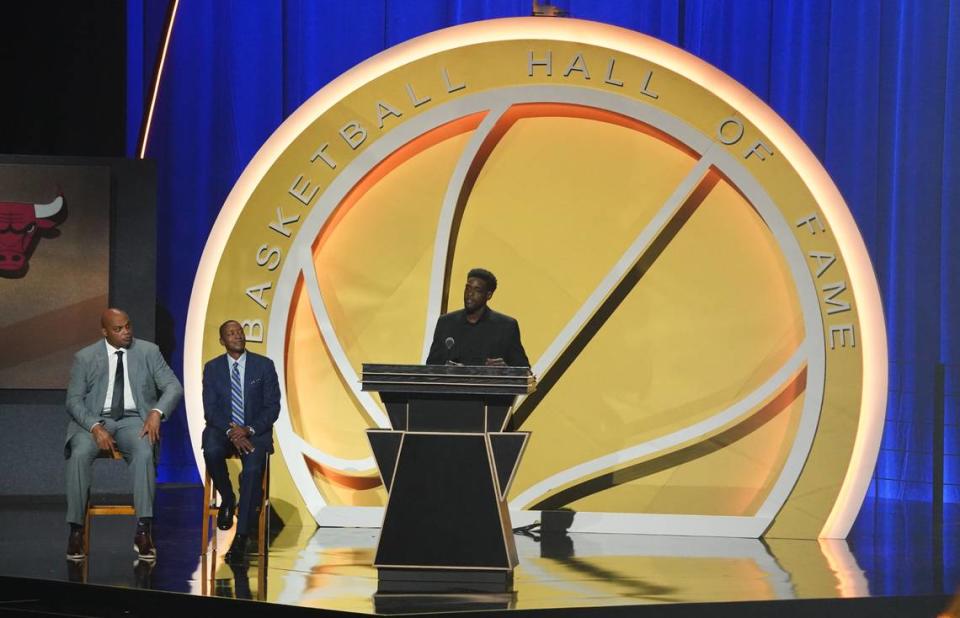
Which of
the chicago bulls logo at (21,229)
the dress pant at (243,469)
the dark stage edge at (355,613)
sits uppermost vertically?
the chicago bulls logo at (21,229)

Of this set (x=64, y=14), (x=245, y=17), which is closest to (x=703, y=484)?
(x=245, y=17)

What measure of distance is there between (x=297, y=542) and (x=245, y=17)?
13.8 feet

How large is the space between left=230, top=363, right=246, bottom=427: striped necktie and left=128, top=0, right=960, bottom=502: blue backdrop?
283 cm

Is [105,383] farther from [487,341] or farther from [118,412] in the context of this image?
[487,341]

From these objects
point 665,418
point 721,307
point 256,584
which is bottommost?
point 256,584

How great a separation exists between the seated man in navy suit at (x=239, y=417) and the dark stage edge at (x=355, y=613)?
108 centimetres

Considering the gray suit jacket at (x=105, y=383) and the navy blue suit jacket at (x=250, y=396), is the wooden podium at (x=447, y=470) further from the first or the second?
the gray suit jacket at (x=105, y=383)

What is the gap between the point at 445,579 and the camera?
5.14m

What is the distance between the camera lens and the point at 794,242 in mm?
6852

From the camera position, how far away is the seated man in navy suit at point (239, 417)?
237 inches

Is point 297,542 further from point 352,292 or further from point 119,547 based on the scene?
point 352,292

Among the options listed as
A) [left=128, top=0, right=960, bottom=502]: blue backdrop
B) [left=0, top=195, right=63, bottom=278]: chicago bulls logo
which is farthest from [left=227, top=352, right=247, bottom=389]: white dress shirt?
[left=128, top=0, right=960, bottom=502]: blue backdrop

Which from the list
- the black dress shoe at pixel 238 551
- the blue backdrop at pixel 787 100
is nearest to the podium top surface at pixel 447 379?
the black dress shoe at pixel 238 551

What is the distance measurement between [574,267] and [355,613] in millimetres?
3328
